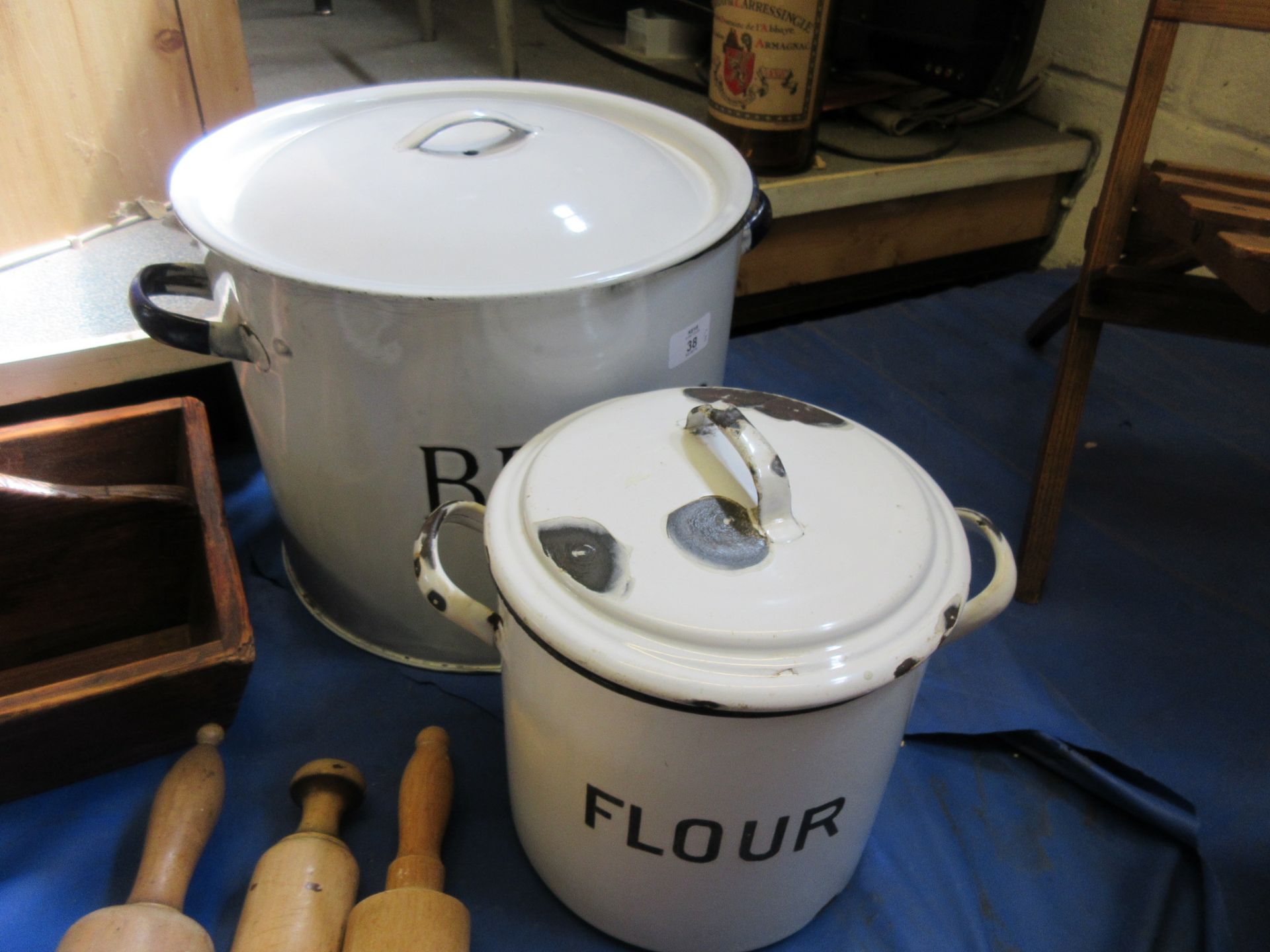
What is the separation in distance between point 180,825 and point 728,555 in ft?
1.37

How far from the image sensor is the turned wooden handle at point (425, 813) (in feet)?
2.01

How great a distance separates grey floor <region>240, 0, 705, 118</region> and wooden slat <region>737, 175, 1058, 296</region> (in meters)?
0.26

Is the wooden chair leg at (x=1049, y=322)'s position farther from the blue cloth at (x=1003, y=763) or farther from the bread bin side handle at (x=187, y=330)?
the bread bin side handle at (x=187, y=330)

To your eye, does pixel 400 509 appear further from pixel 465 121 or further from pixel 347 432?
pixel 465 121

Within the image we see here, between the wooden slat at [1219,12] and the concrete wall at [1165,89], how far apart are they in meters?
0.54

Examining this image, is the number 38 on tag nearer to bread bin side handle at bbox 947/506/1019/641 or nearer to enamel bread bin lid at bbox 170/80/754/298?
enamel bread bin lid at bbox 170/80/754/298

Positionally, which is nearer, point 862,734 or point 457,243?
point 862,734

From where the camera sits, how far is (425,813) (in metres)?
0.65

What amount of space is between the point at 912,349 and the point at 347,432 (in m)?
0.90

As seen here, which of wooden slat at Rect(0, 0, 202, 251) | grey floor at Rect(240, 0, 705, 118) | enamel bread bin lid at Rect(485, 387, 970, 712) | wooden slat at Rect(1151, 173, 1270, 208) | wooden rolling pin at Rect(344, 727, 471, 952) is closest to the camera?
enamel bread bin lid at Rect(485, 387, 970, 712)

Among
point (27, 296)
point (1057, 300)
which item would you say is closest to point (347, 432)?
point (27, 296)

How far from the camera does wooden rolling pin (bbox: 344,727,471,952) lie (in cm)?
55

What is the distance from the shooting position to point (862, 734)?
1.67 ft

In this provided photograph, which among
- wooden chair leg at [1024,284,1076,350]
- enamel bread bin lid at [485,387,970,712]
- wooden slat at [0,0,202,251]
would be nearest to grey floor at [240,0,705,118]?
wooden slat at [0,0,202,251]
